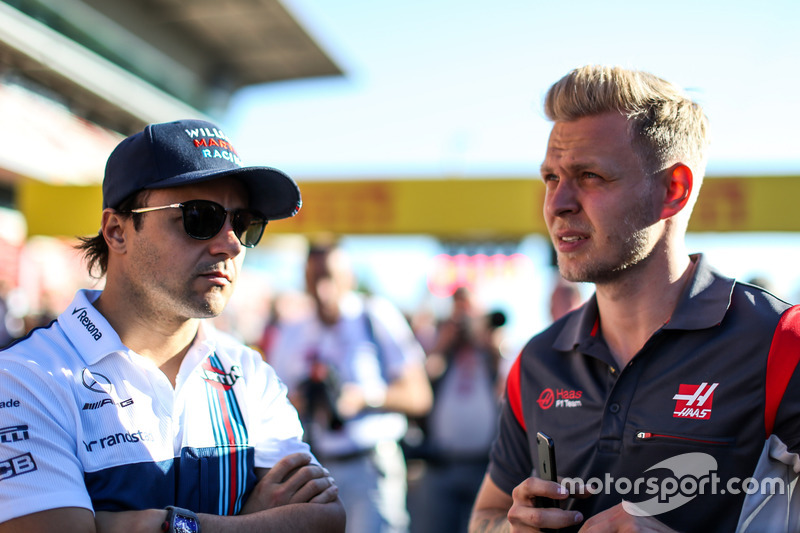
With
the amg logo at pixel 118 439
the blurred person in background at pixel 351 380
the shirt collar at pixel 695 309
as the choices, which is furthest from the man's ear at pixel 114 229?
the blurred person in background at pixel 351 380

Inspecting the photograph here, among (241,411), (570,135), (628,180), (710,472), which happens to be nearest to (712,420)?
(710,472)

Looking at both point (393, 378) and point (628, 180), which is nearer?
point (628, 180)

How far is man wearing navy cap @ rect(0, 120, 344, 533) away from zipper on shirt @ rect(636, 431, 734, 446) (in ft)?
3.16

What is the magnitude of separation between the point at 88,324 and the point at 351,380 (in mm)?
2499

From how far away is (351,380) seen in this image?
4.25m

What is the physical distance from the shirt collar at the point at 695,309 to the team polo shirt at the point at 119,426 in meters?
1.05

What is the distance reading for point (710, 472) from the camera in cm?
174

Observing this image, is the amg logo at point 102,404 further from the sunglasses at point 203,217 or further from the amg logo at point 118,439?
the sunglasses at point 203,217

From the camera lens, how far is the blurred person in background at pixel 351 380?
13.2ft

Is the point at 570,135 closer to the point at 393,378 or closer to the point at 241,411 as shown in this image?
the point at 241,411

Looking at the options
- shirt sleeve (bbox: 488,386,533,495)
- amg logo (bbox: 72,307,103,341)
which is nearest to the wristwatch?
amg logo (bbox: 72,307,103,341)

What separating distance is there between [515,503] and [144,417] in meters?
1.11

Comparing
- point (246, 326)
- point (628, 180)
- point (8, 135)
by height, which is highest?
point (8, 135)

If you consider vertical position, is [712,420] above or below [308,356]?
above
